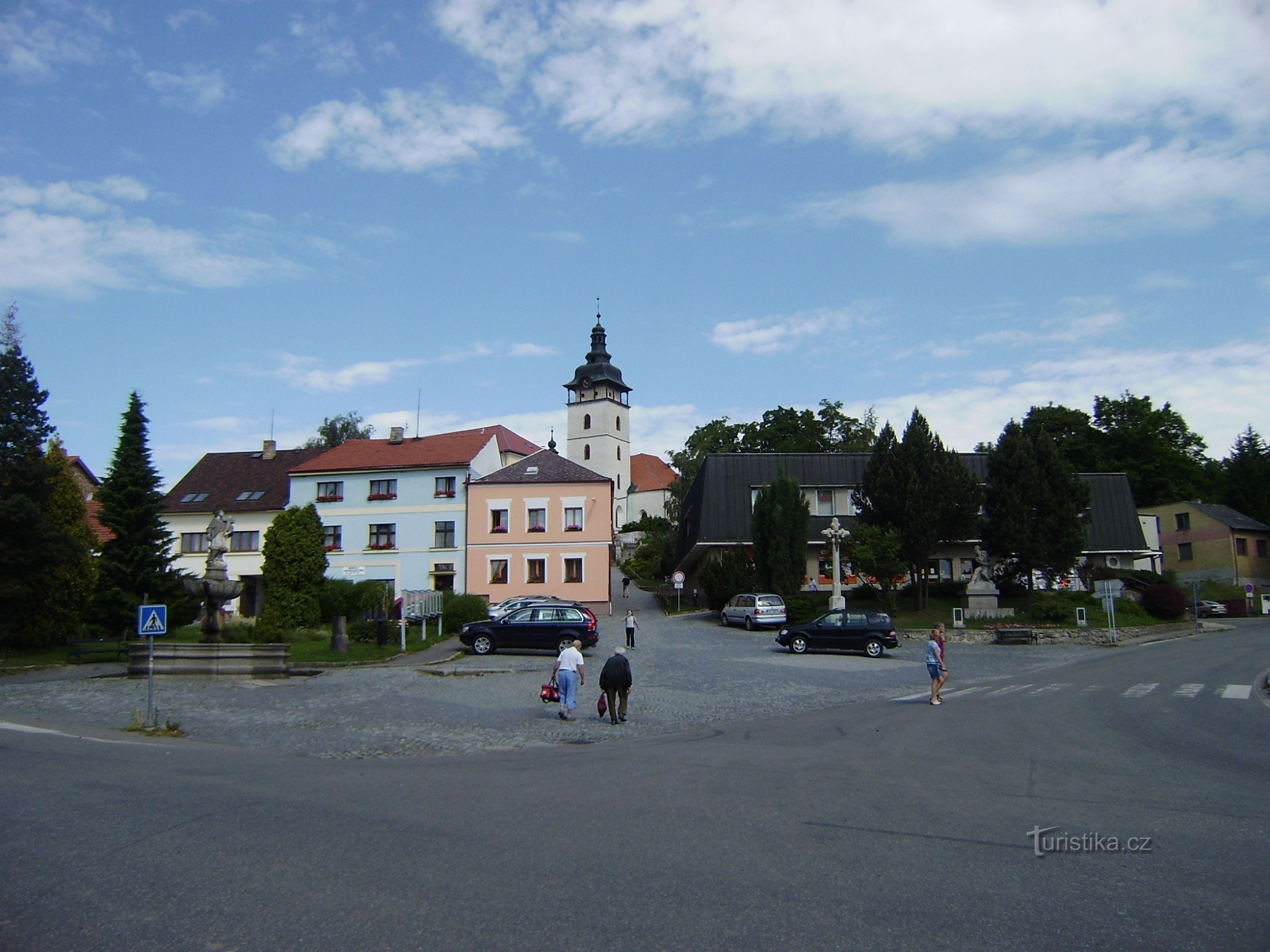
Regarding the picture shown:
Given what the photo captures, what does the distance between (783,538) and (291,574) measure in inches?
859

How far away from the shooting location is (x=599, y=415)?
102750mm

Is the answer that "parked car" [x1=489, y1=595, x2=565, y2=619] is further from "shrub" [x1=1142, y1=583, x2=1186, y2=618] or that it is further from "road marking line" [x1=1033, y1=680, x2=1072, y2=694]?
"shrub" [x1=1142, y1=583, x2=1186, y2=618]

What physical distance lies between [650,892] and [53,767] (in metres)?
8.84

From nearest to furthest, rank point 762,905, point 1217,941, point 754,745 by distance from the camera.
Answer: point 1217,941
point 762,905
point 754,745

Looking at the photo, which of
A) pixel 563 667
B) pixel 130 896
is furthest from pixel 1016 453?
pixel 130 896

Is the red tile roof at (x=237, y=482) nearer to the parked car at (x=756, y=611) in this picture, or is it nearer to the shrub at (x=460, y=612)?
the shrub at (x=460, y=612)

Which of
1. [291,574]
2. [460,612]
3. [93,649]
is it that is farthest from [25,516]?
[460,612]

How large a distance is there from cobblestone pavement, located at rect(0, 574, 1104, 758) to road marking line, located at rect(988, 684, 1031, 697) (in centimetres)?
163

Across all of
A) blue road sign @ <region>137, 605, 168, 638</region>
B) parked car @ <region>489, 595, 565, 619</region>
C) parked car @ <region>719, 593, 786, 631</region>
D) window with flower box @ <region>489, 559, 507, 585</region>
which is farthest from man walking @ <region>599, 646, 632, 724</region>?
window with flower box @ <region>489, 559, 507, 585</region>

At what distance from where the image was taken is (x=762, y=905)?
19.9 feet

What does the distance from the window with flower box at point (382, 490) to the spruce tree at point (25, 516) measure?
2003 cm

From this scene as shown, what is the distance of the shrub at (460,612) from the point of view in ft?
117

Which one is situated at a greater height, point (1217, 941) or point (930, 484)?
point (930, 484)

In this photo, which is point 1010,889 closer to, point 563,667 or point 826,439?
point 563,667
